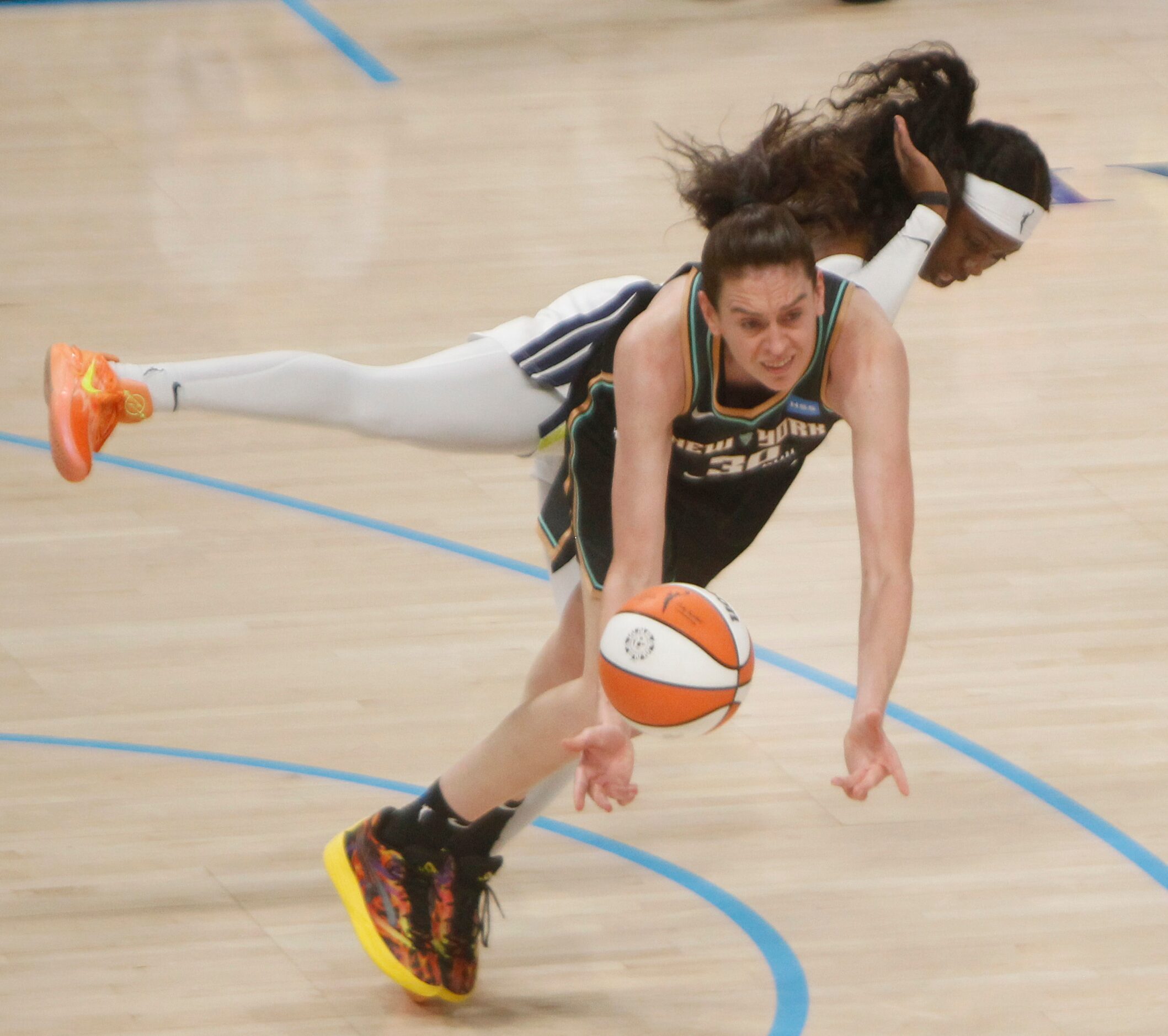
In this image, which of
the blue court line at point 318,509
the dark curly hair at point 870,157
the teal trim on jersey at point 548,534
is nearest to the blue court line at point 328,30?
the blue court line at point 318,509

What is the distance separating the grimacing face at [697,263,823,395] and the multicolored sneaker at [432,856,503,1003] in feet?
3.81

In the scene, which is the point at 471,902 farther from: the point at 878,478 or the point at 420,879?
the point at 878,478

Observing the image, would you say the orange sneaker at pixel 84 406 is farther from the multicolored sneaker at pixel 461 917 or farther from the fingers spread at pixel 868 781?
the fingers spread at pixel 868 781

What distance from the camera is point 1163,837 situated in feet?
13.4

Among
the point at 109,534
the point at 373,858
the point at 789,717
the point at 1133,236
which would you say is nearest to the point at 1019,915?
the point at 789,717

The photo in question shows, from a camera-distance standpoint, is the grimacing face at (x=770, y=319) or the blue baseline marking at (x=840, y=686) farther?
Result: the blue baseline marking at (x=840, y=686)

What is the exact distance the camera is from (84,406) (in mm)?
3848

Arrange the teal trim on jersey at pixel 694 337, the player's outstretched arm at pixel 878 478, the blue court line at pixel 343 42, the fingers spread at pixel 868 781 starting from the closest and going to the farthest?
the fingers spread at pixel 868 781, the player's outstretched arm at pixel 878 478, the teal trim on jersey at pixel 694 337, the blue court line at pixel 343 42

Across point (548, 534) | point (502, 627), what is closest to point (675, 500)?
point (548, 534)

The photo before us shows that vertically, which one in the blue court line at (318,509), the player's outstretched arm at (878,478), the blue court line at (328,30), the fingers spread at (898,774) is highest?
the player's outstretched arm at (878,478)

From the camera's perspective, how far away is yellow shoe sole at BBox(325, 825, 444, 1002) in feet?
11.7

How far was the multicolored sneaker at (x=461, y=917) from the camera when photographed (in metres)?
3.57

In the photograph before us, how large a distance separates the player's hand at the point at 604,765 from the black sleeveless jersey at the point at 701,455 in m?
0.50

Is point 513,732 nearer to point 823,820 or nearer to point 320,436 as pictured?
point 823,820
